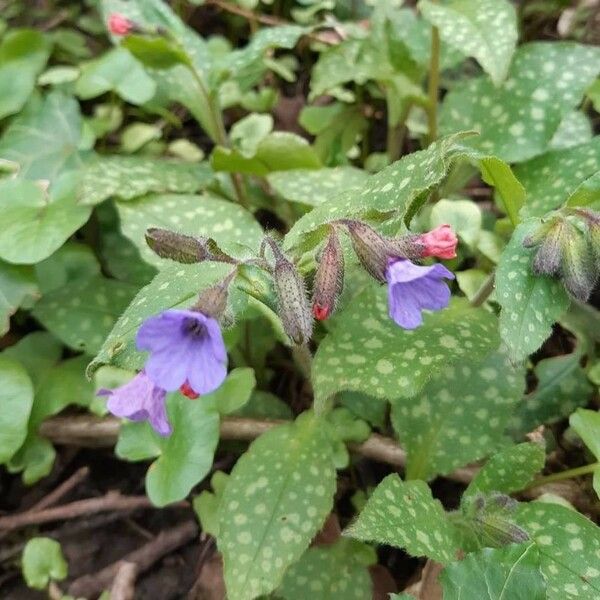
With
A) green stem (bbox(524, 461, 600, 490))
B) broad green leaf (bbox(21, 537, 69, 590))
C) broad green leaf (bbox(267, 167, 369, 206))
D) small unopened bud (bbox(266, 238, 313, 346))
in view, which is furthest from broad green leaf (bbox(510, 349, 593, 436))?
broad green leaf (bbox(21, 537, 69, 590))

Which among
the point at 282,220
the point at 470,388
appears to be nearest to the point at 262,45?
the point at 282,220

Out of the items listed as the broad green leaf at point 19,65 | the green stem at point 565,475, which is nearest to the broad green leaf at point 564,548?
the green stem at point 565,475

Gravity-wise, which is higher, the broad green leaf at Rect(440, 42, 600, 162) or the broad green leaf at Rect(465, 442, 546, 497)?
the broad green leaf at Rect(440, 42, 600, 162)

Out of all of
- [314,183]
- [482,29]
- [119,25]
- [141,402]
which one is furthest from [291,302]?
[119,25]

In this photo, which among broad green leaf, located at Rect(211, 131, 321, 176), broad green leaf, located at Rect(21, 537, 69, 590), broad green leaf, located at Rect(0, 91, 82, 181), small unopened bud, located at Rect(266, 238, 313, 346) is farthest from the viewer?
broad green leaf, located at Rect(0, 91, 82, 181)

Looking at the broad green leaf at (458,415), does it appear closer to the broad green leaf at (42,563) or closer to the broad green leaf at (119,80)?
the broad green leaf at (42,563)

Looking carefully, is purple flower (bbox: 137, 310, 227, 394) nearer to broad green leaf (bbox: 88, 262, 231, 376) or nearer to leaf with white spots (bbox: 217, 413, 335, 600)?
broad green leaf (bbox: 88, 262, 231, 376)

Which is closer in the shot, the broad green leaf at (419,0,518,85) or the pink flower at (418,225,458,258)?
the pink flower at (418,225,458,258)
